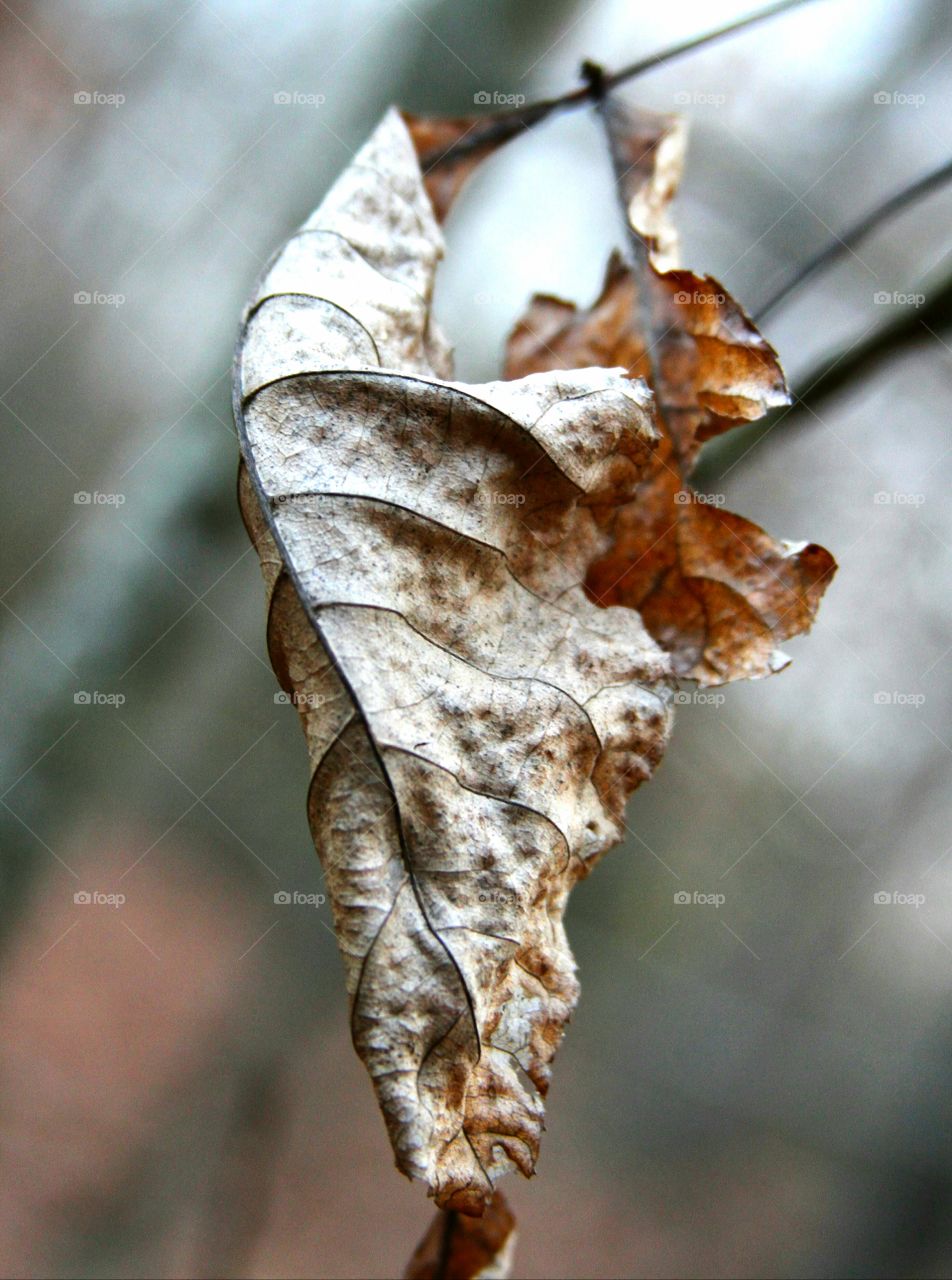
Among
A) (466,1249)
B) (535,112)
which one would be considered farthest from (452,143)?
(466,1249)

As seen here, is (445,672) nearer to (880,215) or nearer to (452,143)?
(452,143)

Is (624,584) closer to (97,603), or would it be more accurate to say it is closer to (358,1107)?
(97,603)

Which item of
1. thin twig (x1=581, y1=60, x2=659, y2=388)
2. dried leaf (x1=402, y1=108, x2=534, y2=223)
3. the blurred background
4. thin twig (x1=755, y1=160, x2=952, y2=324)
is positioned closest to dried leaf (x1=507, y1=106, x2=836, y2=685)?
thin twig (x1=581, y1=60, x2=659, y2=388)

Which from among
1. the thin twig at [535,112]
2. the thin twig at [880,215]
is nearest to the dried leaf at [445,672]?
the thin twig at [535,112]

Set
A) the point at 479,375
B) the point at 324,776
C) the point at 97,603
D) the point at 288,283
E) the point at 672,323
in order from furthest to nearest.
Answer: the point at 479,375 < the point at 97,603 < the point at 672,323 < the point at 288,283 < the point at 324,776

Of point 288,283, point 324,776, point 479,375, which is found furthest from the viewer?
point 479,375

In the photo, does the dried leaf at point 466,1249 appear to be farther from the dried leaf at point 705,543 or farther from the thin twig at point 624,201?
the thin twig at point 624,201

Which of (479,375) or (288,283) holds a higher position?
(479,375)

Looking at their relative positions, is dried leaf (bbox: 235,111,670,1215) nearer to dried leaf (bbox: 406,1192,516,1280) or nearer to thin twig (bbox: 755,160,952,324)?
dried leaf (bbox: 406,1192,516,1280)

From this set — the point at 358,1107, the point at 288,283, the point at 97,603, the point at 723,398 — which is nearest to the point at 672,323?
the point at 723,398
